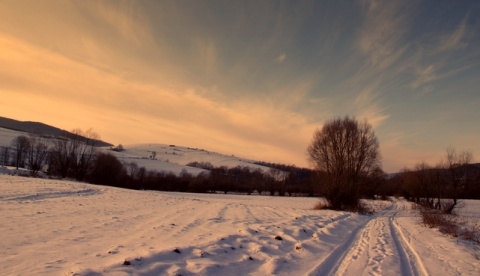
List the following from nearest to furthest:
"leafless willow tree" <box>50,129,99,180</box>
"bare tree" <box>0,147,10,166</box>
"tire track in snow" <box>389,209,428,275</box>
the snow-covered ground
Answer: the snow-covered ground → "tire track in snow" <box>389,209,428,275</box> → "leafless willow tree" <box>50,129,99,180</box> → "bare tree" <box>0,147,10,166</box>

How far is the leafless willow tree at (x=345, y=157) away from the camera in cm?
3609

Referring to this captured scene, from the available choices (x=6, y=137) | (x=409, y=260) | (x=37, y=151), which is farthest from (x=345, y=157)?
(x=6, y=137)

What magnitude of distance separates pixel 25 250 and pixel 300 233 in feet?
31.6

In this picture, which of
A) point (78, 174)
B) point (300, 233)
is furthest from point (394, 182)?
point (300, 233)

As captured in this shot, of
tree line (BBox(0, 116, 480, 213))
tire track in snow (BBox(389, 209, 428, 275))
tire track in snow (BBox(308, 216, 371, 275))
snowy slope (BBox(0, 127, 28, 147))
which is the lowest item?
tire track in snow (BBox(308, 216, 371, 275))

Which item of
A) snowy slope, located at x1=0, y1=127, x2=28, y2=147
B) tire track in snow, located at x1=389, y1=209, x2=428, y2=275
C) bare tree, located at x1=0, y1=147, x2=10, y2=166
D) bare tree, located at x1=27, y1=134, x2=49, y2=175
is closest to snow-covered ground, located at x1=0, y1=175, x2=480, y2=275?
tire track in snow, located at x1=389, y1=209, x2=428, y2=275

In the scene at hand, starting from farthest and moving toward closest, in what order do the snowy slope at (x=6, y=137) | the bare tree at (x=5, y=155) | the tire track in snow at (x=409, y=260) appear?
the snowy slope at (x=6, y=137)
the bare tree at (x=5, y=155)
the tire track in snow at (x=409, y=260)

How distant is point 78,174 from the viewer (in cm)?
8000

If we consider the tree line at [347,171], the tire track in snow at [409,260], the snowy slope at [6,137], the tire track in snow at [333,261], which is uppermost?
the snowy slope at [6,137]

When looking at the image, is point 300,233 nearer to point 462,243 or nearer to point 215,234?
point 215,234

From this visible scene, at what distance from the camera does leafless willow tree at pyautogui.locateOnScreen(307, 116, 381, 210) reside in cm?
3609

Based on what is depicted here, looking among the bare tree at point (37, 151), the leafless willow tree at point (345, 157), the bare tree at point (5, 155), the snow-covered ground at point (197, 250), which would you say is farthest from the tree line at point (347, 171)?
the bare tree at point (5, 155)

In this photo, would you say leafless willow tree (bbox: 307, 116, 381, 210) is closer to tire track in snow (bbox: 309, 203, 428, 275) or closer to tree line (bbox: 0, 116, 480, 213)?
tree line (bbox: 0, 116, 480, 213)

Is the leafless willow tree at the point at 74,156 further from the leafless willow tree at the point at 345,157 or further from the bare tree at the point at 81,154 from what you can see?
the leafless willow tree at the point at 345,157
